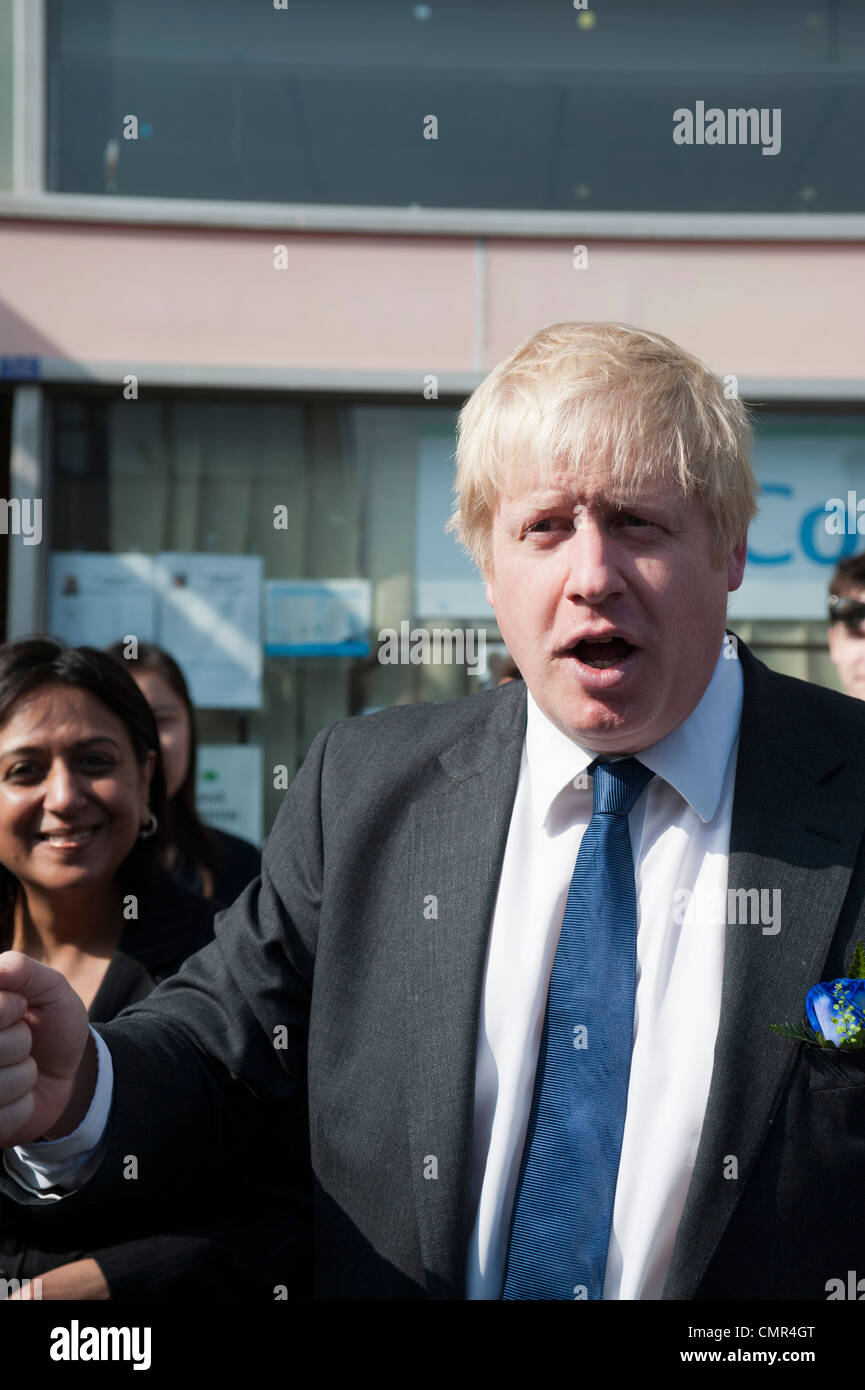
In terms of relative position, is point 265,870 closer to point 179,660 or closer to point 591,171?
point 179,660

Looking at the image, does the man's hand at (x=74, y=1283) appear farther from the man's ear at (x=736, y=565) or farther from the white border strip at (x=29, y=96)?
the white border strip at (x=29, y=96)

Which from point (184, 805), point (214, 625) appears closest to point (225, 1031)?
point (184, 805)

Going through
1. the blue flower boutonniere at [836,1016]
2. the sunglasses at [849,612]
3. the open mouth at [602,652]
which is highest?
the sunglasses at [849,612]

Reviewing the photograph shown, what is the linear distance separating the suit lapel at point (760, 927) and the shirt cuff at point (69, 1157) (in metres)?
0.70

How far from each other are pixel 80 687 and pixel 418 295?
399 cm

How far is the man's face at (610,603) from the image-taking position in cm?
161

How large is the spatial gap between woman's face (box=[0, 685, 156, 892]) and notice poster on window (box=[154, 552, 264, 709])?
3.48 m

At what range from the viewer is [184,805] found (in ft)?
14.3

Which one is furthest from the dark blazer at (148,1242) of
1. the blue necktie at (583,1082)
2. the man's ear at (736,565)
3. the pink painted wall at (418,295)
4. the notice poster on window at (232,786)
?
the pink painted wall at (418,295)

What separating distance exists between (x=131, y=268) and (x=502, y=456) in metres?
5.20

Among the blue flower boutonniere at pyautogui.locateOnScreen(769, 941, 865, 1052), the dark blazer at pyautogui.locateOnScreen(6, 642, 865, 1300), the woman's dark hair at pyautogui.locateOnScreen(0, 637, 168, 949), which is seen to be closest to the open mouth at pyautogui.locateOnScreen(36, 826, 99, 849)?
the woman's dark hair at pyautogui.locateOnScreen(0, 637, 168, 949)

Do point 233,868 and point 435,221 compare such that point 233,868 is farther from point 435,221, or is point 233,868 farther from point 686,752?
point 435,221

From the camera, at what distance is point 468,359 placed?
21.1 ft

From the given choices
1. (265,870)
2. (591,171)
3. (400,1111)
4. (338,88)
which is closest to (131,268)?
(338,88)
